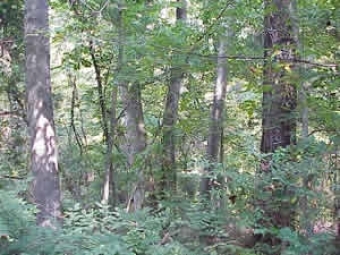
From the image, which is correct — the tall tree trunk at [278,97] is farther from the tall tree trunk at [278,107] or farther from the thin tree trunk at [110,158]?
the thin tree trunk at [110,158]

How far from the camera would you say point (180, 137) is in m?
7.51

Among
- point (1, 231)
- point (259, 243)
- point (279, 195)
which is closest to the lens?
point (1, 231)

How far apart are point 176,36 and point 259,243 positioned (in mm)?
2705

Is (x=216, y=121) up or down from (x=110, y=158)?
up

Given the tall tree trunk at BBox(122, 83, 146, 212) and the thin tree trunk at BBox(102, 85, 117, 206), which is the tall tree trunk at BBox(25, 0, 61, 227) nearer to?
the thin tree trunk at BBox(102, 85, 117, 206)

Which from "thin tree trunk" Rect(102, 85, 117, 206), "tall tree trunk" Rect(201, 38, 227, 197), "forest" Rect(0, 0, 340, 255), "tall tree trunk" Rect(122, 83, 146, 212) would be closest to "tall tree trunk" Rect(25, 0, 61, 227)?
"forest" Rect(0, 0, 340, 255)

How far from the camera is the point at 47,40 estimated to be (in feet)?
18.6

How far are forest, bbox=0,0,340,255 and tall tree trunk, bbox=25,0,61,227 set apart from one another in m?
0.01

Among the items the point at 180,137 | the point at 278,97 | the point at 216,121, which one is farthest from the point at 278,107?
the point at 180,137

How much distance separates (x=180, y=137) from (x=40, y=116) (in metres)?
2.57

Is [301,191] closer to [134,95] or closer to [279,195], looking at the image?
[279,195]

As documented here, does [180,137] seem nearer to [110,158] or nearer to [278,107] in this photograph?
[110,158]

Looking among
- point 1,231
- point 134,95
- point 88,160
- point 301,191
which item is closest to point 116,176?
point 88,160

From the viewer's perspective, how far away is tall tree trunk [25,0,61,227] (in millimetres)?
5562
